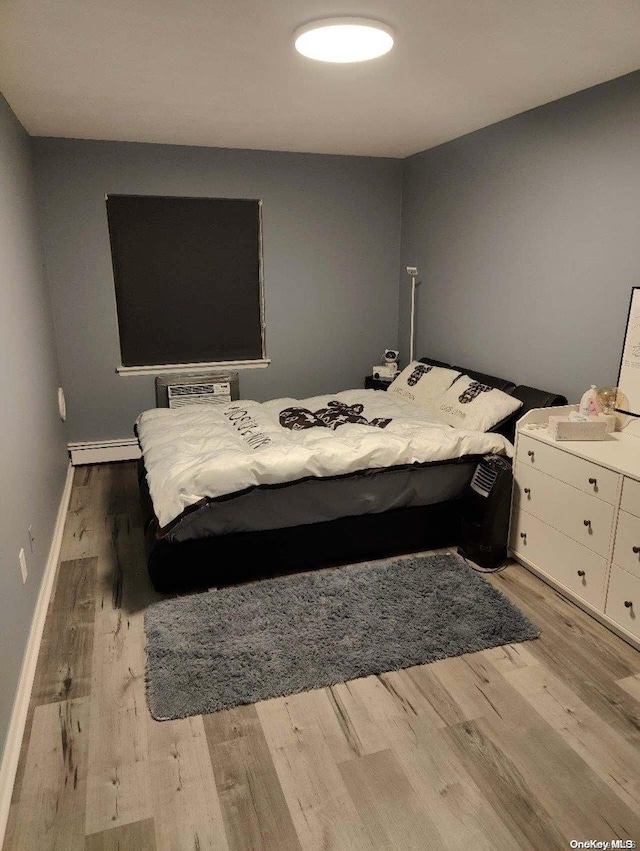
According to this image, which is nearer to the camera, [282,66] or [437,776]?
[437,776]

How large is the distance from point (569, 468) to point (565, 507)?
0.62 ft

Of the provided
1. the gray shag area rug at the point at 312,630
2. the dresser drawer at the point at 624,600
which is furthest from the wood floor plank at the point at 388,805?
the dresser drawer at the point at 624,600

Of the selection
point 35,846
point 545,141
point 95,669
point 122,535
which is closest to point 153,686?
point 95,669

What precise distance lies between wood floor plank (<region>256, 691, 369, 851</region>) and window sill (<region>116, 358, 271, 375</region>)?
3.21 meters

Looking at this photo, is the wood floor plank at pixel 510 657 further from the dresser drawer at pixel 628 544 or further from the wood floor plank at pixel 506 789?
the dresser drawer at pixel 628 544

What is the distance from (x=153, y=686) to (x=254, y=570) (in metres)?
0.82

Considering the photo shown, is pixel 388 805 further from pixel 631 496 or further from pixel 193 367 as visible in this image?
pixel 193 367

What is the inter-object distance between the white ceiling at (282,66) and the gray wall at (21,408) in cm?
50

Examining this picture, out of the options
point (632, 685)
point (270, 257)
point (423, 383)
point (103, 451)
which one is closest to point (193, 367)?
point (103, 451)

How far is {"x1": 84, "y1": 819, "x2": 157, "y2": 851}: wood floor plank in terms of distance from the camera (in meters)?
1.63

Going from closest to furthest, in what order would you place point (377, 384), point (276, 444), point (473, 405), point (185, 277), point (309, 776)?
point (309, 776) → point (276, 444) → point (473, 405) → point (185, 277) → point (377, 384)

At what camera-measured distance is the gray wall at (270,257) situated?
4.35m

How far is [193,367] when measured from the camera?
4879mm

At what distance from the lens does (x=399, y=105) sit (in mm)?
3316
